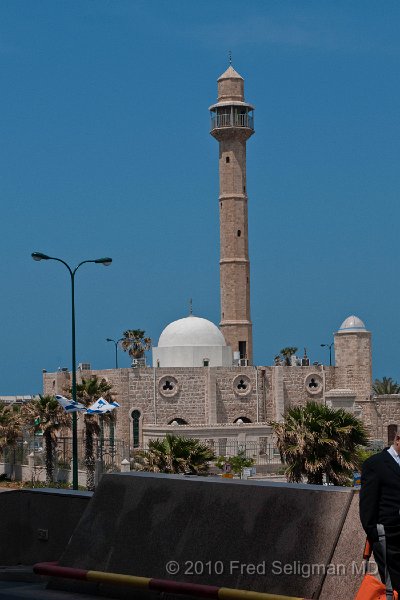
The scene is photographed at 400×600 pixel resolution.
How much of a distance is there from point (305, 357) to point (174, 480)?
63221 millimetres

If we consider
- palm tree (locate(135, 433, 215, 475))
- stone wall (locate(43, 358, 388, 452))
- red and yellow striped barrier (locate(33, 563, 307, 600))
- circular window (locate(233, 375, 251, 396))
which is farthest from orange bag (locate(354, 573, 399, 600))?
circular window (locate(233, 375, 251, 396))

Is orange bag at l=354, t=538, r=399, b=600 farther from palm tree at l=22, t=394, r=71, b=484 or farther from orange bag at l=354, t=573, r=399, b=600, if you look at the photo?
palm tree at l=22, t=394, r=71, b=484

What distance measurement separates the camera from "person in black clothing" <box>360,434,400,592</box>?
7.99 meters

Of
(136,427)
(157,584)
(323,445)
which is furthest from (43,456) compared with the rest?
(157,584)

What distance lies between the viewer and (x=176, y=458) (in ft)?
115

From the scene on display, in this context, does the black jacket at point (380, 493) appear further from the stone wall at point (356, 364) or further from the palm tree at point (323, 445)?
the stone wall at point (356, 364)

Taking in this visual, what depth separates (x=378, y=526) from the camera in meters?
8.03

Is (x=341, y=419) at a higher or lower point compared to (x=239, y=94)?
lower

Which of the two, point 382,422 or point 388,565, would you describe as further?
point 382,422

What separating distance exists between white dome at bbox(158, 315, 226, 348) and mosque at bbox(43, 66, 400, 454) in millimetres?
61

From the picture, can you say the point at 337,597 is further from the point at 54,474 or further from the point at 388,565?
the point at 54,474

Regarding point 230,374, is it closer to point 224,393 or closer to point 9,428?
point 224,393

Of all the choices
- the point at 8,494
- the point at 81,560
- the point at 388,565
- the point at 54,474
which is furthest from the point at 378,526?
the point at 54,474

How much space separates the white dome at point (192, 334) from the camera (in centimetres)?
6831
